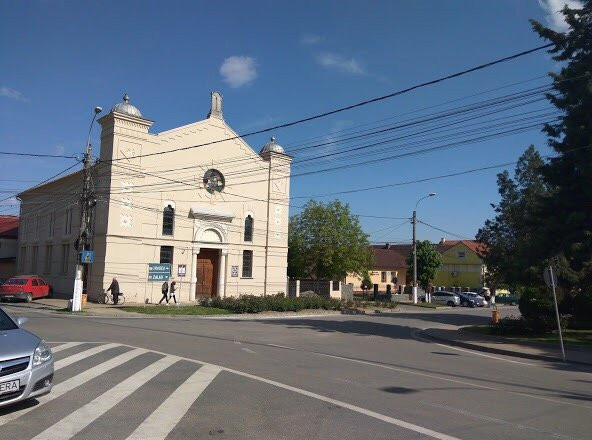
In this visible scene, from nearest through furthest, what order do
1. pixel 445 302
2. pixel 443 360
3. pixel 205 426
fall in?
pixel 205 426
pixel 443 360
pixel 445 302

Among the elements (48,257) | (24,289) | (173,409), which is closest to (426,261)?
(48,257)

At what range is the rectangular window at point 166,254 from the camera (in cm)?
3606

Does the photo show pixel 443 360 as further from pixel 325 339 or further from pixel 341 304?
pixel 341 304

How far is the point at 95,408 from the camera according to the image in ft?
24.5

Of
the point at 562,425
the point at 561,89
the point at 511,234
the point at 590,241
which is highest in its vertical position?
the point at 561,89

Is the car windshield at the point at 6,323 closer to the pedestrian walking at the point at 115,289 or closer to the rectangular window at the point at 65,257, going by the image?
the pedestrian walking at the point at 115,289

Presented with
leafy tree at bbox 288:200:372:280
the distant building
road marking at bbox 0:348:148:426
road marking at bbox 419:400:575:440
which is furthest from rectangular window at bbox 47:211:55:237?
road marking at bbox 419:400:575:440

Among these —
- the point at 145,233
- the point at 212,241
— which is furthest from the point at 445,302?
the point at 145,233

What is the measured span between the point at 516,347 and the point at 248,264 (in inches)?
991

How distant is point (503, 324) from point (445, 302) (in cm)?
3772

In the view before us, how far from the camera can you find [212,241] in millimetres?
38406

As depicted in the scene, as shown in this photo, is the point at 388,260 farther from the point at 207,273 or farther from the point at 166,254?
the point at 166,254

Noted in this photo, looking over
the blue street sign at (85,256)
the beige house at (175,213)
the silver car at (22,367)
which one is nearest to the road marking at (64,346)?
the silver car at (22,367)

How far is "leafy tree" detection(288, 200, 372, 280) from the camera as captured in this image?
5000 centimetres
